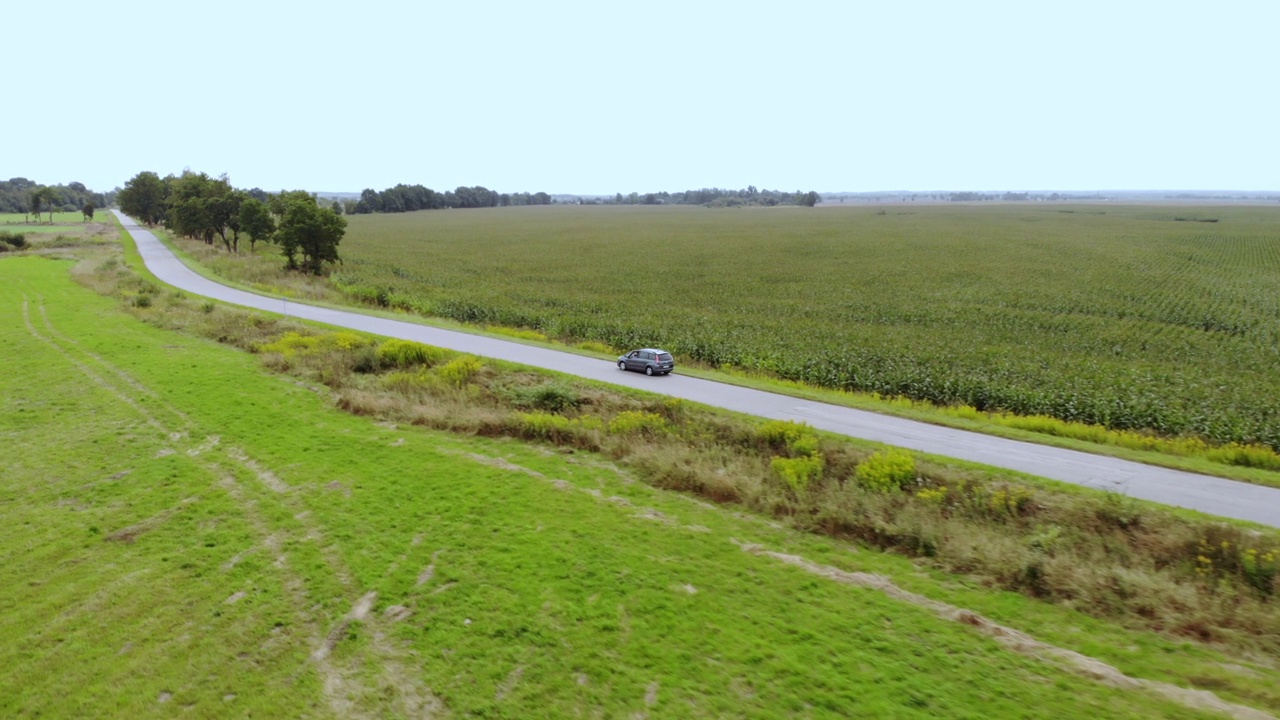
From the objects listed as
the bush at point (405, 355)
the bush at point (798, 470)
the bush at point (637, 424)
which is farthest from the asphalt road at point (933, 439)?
the bush at point (798, 470)

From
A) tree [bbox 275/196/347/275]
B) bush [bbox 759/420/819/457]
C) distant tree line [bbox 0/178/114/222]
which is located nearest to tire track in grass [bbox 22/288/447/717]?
bush [bbox 759/420/819/457]

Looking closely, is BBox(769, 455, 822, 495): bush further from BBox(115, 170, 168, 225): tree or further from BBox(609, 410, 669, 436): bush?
BBox(115, 170, 168, 225): tree

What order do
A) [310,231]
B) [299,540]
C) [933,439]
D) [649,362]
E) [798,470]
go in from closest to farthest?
1. [299,540]
2. [798,470]
3. [933,439]
4. [649,362]
5. [310,231]

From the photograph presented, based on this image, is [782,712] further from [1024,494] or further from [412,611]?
[1024,494]

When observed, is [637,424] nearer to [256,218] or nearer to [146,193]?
[256,218]

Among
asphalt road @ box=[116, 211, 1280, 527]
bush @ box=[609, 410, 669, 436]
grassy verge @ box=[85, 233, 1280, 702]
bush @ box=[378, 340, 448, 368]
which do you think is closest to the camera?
grassy verge @ box=[85, 233, 1280, 702]

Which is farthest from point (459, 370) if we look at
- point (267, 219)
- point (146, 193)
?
point (146, 193)
